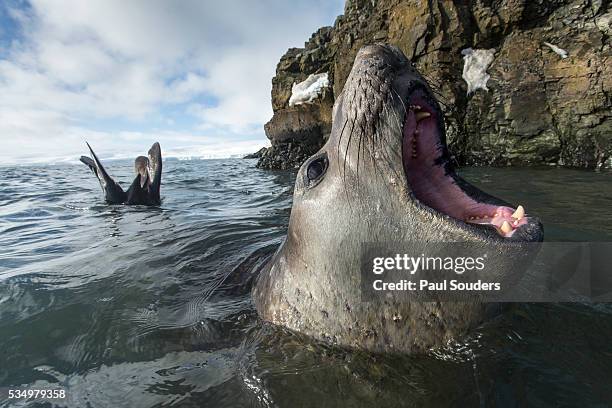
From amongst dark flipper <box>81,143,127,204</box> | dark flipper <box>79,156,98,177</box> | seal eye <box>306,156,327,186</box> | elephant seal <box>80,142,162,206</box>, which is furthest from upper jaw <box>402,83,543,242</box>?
dark flipper <box>79,156,98,177</box>

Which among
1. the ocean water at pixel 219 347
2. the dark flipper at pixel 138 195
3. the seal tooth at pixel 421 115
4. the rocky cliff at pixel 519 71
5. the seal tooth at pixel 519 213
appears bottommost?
the ocean water at pixel 219 347

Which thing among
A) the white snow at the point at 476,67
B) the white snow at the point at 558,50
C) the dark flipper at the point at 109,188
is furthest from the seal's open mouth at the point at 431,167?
the white snow at the point at 476,67

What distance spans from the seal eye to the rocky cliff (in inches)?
279

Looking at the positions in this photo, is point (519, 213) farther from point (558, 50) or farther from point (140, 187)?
point (558, 50)

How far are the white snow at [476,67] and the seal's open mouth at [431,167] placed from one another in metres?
10.5

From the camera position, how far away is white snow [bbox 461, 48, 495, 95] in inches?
448

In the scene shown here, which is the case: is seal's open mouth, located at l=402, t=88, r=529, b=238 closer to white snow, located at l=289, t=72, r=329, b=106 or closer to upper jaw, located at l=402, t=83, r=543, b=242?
upper jaw, located at l=402, t=83, r=543, b=242

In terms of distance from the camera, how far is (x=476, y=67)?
11.6m

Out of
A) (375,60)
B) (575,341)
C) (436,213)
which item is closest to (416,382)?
(436,213)

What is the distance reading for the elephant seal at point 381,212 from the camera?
6.16 ft

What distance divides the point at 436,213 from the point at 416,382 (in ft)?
2.61

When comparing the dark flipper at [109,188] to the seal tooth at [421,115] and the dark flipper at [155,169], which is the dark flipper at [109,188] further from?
the seal tooth at [421,115]

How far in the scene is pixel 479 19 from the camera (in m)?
11.6

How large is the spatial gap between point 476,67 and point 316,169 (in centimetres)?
1131
